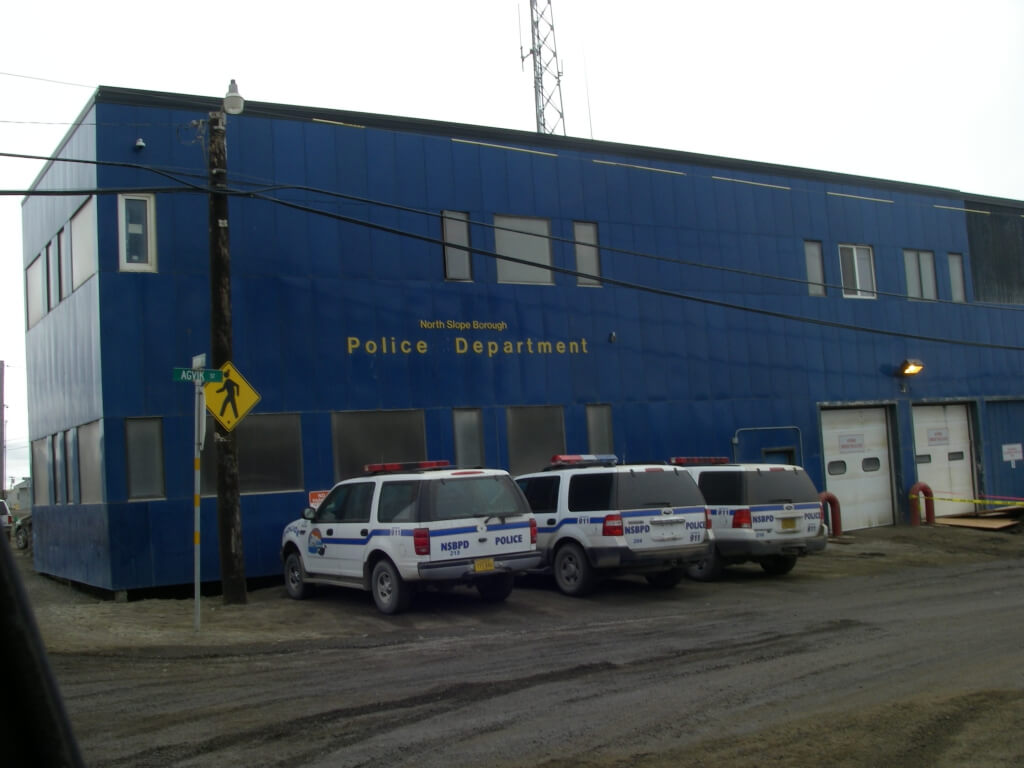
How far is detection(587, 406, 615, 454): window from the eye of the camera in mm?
21500

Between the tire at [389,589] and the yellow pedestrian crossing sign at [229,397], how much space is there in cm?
283

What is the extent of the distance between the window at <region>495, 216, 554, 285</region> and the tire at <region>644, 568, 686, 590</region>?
7.34 metres

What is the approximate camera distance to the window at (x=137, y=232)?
55.9ft

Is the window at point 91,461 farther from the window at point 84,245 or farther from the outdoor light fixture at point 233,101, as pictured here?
the outdoor light fixture at point 233,101

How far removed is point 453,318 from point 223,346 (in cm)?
647

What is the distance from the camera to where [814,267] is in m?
25.9

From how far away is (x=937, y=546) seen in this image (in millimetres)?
22000

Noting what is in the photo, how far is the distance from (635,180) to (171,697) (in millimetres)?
16995

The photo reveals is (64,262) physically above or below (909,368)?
above

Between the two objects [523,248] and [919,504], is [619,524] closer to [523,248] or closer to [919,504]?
[523,248]

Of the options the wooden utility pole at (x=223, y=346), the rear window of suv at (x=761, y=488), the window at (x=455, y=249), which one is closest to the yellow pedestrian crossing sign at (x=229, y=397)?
the wooden utility pole at (x=223, y=346)

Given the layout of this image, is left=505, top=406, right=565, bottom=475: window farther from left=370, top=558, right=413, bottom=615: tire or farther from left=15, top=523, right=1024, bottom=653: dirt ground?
left=370, top=558, right=413, bottom=615: tire

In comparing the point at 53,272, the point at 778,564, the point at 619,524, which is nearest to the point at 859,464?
the point at 778,564

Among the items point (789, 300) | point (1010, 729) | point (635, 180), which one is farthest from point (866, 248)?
point (1010, 729)
